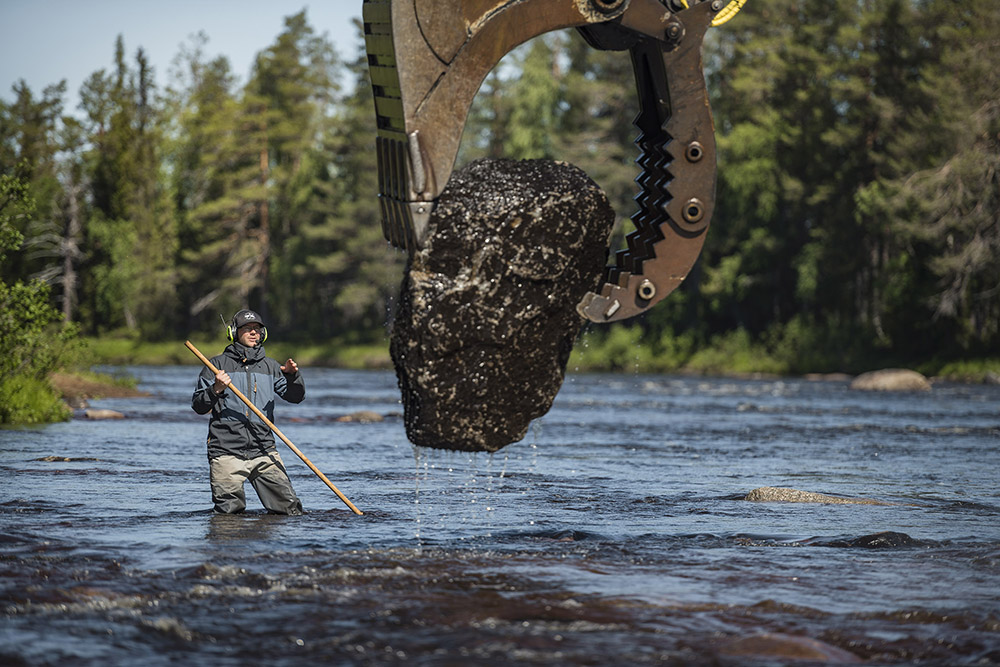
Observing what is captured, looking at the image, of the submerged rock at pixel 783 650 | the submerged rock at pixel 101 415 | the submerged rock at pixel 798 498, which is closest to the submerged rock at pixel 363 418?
the submerged rock at pixel 101 415

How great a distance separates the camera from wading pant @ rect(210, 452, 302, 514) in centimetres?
943

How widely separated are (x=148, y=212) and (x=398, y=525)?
204 ft

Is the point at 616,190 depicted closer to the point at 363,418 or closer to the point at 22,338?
the point at 363,418

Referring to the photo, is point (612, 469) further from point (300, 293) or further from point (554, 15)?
point (300, 293)

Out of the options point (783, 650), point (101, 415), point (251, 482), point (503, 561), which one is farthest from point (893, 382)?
point (783, 650)

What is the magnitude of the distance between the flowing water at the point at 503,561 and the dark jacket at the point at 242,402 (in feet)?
1.91

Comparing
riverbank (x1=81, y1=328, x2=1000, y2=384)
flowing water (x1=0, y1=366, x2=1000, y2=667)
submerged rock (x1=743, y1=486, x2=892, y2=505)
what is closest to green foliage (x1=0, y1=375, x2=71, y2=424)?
flowing water (x1=0, y1=366, x2=1000, y2=667)

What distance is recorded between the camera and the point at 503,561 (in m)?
7.72

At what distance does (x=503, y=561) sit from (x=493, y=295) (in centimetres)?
184

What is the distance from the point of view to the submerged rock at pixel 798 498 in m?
11.0

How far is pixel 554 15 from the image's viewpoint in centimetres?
593

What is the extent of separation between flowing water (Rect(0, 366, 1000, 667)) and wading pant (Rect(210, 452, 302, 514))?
173mm

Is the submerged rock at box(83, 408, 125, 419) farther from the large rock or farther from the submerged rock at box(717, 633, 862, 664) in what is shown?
the submerged rock at box(717, 633, 862, 664)

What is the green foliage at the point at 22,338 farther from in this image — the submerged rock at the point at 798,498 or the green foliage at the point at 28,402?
the submerged rock at the point at 798,498
